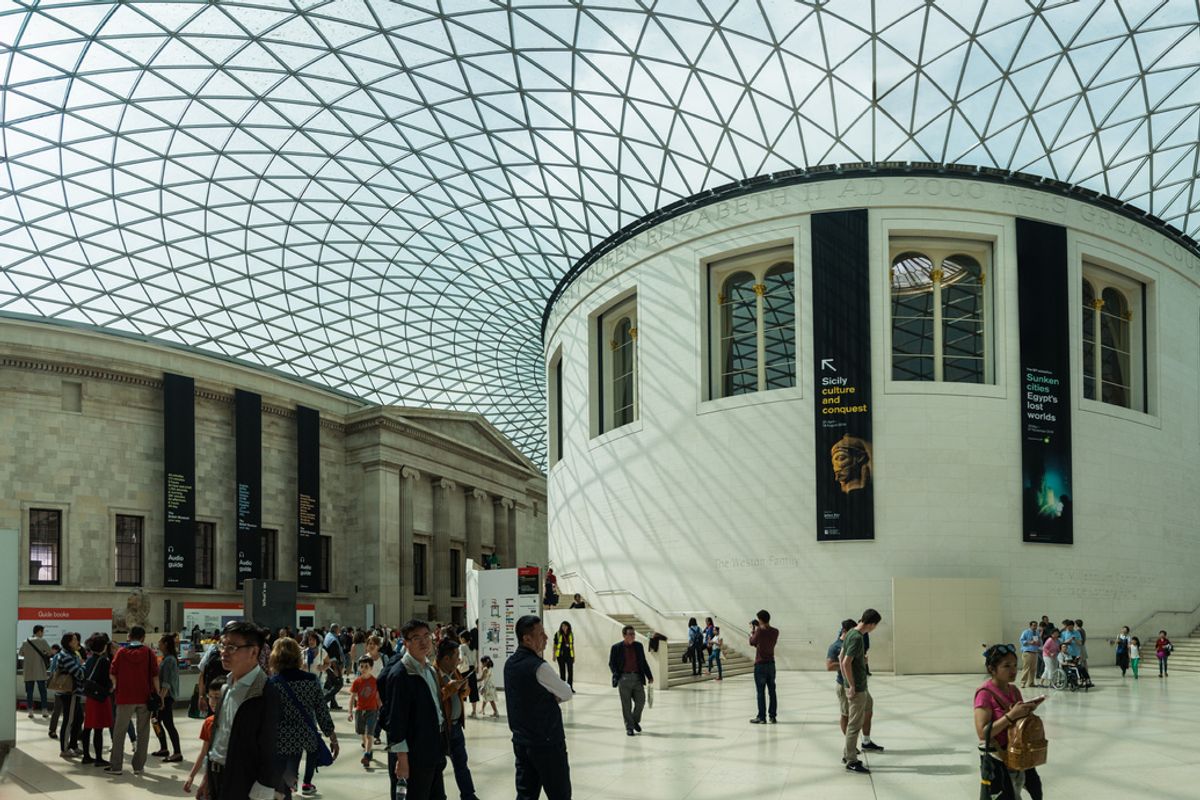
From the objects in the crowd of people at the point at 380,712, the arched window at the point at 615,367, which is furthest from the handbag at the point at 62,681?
the arched window at the point at 615,367

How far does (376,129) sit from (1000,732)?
119 ft

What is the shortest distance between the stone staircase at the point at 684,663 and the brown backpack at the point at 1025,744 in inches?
815

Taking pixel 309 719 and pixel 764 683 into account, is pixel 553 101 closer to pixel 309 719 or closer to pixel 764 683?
pixel 764 683

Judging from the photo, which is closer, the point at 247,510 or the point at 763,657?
the point at 763,657

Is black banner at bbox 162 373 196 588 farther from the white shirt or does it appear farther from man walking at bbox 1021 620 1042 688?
the white shirt

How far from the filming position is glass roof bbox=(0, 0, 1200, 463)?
3244 cm

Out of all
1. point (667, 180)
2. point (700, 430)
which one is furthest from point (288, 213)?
point (700, 430)

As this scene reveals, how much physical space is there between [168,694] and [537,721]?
30.9 ft

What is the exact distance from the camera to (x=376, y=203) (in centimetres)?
4491

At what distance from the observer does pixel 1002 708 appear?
302 inches

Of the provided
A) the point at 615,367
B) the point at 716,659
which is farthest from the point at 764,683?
the point at 615,367

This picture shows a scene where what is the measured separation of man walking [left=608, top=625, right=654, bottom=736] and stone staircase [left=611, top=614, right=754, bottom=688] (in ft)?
35.9

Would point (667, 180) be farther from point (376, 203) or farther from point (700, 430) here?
point (376, 203)

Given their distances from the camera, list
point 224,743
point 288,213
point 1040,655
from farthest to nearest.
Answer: point 288,213, point 1040,655, point 224,743
